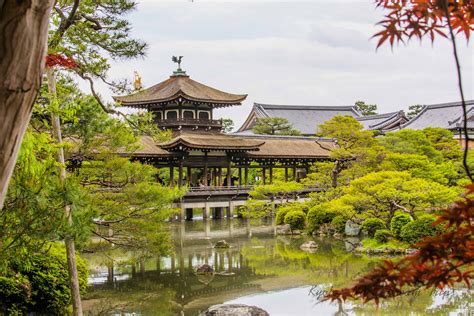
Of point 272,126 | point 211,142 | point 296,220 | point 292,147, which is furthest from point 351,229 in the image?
point 272,126

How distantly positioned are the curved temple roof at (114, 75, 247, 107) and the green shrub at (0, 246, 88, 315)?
17588 mm

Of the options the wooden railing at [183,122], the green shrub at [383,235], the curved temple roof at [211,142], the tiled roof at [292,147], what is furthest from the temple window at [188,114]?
the green shrub at [383,235]

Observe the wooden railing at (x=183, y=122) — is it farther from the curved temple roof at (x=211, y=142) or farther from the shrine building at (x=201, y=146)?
the curved temple roof at (x=211, y=142)

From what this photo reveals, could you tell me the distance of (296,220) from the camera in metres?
19.9

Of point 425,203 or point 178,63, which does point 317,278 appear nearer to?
point 425,203

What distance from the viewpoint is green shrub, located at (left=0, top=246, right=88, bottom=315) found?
26.8 feet

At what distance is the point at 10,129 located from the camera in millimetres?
1915

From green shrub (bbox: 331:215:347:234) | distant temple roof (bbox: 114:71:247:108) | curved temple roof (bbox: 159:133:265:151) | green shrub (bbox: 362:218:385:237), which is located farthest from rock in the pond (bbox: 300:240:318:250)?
distant temple roof (bbox: 114:71:247:108)

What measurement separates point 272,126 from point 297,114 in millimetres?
4116

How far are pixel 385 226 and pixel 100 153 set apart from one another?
8.83m

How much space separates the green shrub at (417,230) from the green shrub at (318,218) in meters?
4.40

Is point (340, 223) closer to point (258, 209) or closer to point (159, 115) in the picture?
point (258, 209)

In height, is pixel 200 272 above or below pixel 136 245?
below

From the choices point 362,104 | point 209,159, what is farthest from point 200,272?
point 362,104
